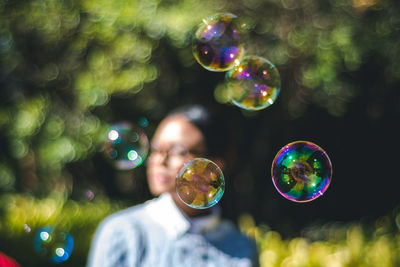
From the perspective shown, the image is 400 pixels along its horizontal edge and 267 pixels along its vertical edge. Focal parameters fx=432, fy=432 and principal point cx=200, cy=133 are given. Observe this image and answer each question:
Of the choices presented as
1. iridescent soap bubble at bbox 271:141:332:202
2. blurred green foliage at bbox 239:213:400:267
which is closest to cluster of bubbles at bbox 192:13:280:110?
iridescent soap bubble at bbox 271:141:332:202

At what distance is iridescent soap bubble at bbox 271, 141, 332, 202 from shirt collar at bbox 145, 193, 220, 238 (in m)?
0.38

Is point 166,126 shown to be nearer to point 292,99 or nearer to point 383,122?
point 292,99

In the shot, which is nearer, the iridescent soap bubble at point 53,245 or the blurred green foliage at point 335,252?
the iridescent soap bubble at point 53,245

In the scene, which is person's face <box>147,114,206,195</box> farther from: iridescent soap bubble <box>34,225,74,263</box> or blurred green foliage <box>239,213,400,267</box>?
blurred green foliage <box>239,213,400,267</box>

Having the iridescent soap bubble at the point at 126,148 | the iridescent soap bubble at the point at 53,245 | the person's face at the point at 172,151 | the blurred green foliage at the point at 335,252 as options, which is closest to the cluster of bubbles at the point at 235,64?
the person's face at the point at 172,151

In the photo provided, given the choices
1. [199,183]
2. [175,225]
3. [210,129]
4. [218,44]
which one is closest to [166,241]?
[175,225]

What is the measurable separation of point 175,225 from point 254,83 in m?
0.89

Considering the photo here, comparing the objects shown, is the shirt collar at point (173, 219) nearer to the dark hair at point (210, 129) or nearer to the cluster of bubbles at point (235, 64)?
the dark hair at point (210, 129)

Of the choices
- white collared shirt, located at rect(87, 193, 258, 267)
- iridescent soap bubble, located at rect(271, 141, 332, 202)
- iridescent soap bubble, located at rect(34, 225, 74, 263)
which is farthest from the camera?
iridescent soap bubble, located at rect(34, 225, 74, 263)

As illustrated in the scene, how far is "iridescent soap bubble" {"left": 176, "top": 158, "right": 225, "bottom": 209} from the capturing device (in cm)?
183

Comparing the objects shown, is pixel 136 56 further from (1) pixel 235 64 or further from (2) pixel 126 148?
(1) pixel 235 64

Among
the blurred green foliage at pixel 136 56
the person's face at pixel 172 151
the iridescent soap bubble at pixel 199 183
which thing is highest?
the person's face at pixel 172 151

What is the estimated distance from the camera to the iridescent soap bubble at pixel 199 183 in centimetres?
183

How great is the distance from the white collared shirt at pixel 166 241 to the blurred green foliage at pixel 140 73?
1570 millimetres
